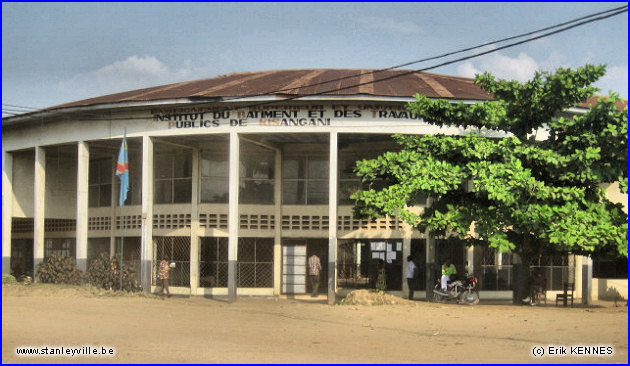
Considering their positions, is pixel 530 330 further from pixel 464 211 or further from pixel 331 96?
pixel 331 96

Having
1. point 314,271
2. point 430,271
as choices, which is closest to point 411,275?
point 430,271

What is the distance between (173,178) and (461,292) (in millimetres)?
10878

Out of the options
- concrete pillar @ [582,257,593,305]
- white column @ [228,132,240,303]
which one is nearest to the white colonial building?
white column @ [228,132,240,303]

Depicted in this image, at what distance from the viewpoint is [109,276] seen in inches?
981

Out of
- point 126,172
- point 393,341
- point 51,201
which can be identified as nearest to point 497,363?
point 393,341

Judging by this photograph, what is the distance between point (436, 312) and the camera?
66.9 feet

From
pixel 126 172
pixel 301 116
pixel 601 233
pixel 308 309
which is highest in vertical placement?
pixel 301 116

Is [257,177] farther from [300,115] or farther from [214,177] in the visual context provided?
[300,115]

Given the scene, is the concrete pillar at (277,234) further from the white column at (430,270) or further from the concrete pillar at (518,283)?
the concrete pillar at (518,283)

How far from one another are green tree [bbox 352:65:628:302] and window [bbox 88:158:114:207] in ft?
41.9

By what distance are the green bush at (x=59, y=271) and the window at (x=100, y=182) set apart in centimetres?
366

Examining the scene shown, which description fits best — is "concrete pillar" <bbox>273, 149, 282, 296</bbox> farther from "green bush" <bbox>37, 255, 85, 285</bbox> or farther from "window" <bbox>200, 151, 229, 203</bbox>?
"green bush" <bbox>37, 255, 85, 285</bbox>

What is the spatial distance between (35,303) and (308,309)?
7.28 meters

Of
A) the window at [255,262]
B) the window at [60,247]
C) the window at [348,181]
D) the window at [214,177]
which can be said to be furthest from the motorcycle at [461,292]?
the window at [60,247]
